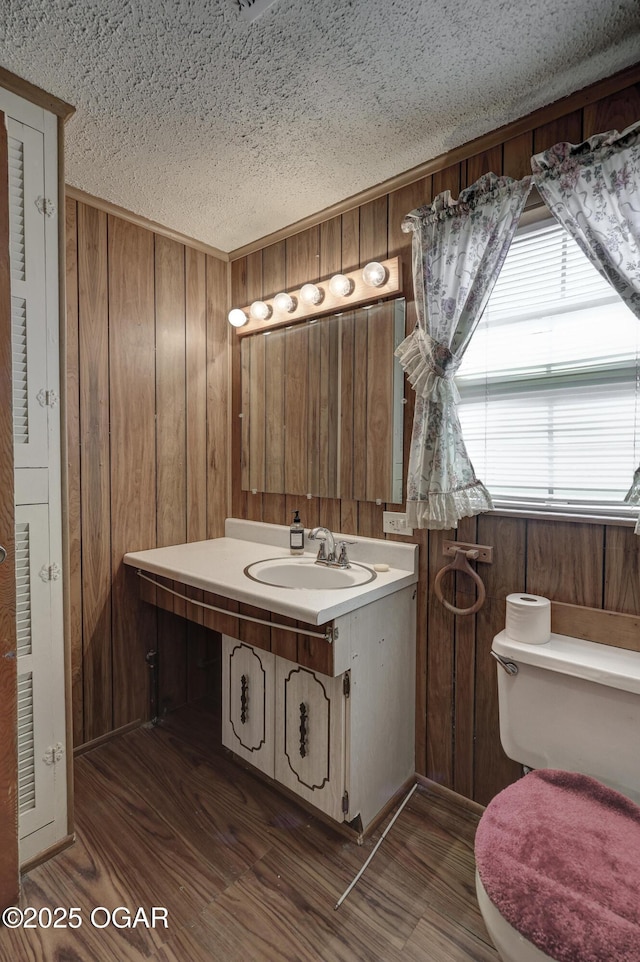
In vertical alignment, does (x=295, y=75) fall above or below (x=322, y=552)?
above

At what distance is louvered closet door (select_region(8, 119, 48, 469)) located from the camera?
1419mm

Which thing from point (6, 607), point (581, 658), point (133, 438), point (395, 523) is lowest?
point (581, 658)

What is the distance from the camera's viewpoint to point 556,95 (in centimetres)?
145

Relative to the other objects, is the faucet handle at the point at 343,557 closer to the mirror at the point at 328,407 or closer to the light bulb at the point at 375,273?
A: the mirror at the point at 328,407

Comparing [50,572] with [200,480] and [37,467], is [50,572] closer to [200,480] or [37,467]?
[37,467]

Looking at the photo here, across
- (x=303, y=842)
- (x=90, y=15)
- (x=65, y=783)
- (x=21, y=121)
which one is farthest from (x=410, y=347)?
(x=65, y=783)

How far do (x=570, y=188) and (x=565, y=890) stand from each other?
1673 mm

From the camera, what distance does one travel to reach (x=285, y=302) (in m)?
2.17

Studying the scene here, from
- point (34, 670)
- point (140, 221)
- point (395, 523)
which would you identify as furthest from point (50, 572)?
point (140, 221)

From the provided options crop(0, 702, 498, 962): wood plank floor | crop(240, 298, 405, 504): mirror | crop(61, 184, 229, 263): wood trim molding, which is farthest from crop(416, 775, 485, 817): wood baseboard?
crop(61, 184, 229, 263): wood trim molding

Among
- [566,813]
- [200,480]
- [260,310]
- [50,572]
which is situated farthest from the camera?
[200,480]

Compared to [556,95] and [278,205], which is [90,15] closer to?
[278,205]

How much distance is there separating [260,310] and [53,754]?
1.91 m

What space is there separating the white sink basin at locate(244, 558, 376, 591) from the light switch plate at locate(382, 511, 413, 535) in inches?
7.1
